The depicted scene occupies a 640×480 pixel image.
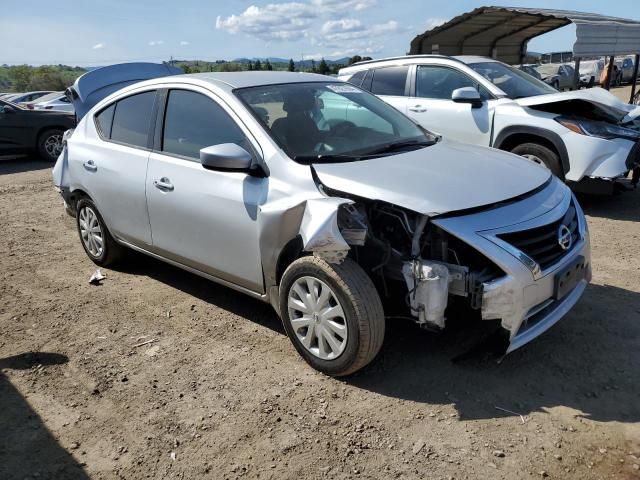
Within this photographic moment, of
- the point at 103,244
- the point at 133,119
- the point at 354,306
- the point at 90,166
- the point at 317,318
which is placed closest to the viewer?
the point at 354,306

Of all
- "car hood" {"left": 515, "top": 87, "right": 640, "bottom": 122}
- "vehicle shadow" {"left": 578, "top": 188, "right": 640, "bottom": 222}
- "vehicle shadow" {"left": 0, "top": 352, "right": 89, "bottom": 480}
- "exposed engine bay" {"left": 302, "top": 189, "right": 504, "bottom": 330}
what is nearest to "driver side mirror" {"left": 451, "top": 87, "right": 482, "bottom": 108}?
"car hood" {"left": 515, "top": 87, "right": 640, "bottom": 122}

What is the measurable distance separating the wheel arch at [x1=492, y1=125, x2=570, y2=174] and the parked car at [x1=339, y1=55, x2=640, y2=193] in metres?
0.01

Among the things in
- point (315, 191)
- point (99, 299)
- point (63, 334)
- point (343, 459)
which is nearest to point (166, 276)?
point (99, 299)

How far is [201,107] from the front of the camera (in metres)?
3.93

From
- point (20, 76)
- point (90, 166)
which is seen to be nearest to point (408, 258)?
point (90, 166)

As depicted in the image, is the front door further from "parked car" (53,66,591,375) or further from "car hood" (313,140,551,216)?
"car hood" (313,140,551,216)

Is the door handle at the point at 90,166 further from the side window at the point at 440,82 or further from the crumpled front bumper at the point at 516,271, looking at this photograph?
the side window at the point at 440,82

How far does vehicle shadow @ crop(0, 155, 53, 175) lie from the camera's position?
11.7m

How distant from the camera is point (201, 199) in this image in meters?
3.73

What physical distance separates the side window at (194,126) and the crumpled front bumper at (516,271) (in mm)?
1535

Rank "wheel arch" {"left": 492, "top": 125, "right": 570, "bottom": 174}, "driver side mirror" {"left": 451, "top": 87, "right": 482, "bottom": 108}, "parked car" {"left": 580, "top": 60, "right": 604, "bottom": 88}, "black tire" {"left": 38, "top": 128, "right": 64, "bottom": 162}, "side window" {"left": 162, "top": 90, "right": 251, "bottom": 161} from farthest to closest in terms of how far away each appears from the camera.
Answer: "parked car" {"left": 580, "top": 60, "right": 604, "bottom": 88} → "black tire" {"left": 38, "top": 128, "right": 64, "bottom": 162} → "driver side mirror" {"left": 451, "top": 87, "right": 482, "bottom": 108} → "wheel arch" {"left": 492, "top": 125, "right": 570, "bottom": 174} → "side window" {"left": 162, "top": 90, "right": 251, "bottom": 161}

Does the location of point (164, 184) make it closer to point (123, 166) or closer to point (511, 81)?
point (123, 166)

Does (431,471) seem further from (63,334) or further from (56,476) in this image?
(63,334)

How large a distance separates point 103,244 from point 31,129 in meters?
8.91
